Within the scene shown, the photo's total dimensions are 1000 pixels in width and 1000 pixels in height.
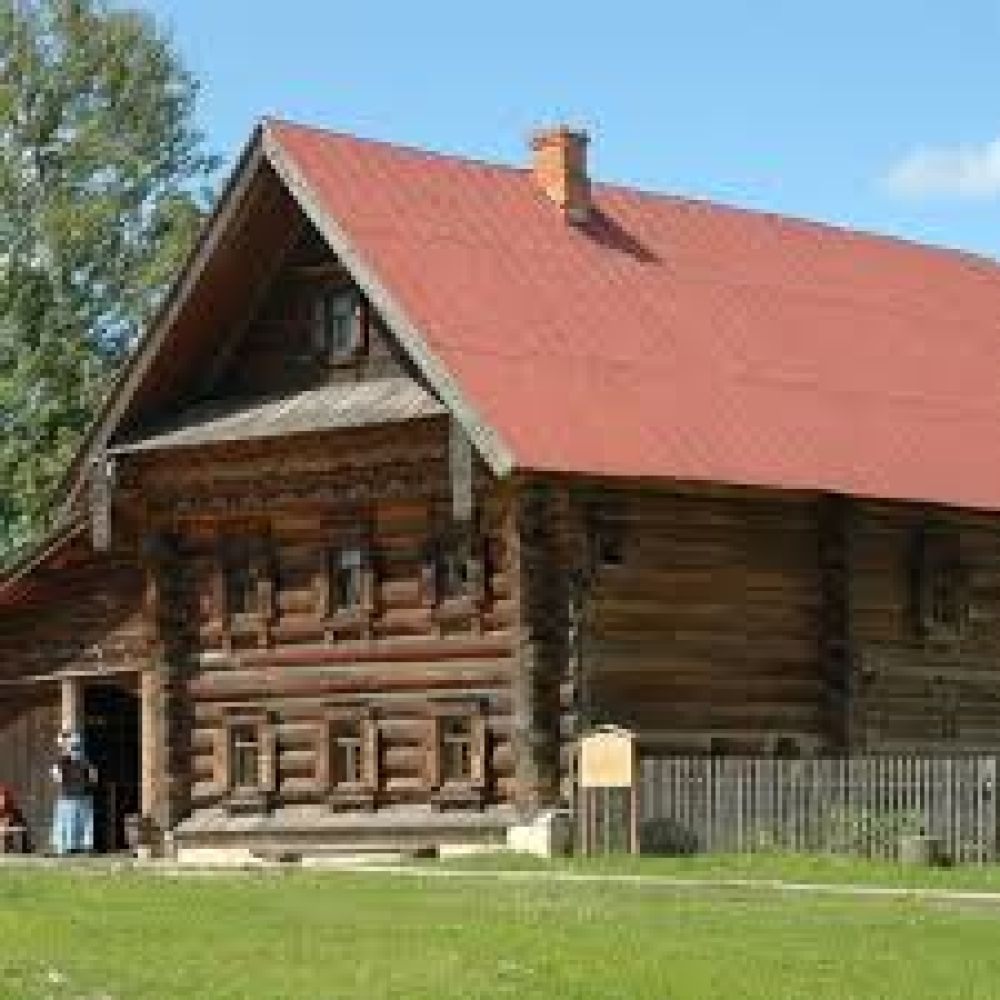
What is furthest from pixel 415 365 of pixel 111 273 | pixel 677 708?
pixel 111 273

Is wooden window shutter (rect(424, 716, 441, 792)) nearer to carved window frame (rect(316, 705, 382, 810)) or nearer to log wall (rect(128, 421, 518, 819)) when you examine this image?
log wall (rect(128, 421, 518, 819))

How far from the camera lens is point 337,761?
37000 mm

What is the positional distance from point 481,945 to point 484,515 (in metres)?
15.4

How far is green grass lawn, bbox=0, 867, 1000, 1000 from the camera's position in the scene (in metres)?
17.9

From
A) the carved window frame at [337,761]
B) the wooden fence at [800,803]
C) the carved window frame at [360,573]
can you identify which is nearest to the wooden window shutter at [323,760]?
the carved window frame at [337,761]

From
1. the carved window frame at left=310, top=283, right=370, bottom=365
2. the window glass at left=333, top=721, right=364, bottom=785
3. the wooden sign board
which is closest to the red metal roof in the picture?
the carved window frame at left=310, top=283, right=370, bottom=365

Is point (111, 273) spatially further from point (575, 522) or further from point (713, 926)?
point (713, 926)

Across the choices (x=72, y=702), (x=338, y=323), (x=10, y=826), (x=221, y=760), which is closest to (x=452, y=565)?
(x=338, y=323)

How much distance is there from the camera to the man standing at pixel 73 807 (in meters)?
39.0

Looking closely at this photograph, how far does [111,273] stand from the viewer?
200ft

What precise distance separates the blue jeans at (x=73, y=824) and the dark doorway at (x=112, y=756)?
3.00 m

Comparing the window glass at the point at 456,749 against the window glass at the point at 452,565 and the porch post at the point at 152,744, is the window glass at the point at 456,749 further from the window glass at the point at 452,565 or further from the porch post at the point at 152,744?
the porch post at the point at 152,744

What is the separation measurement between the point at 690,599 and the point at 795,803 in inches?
138

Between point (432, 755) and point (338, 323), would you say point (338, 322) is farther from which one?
point (432, 755)
